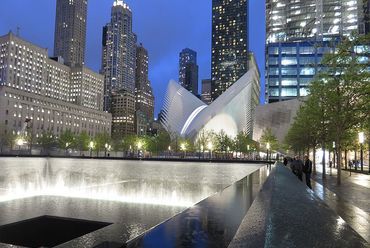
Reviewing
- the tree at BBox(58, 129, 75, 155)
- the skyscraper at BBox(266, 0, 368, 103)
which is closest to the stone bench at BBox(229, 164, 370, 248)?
the skyscraper at BBox(266, 0, 368, 103)

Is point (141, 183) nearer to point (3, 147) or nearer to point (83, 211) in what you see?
point (83, 211)

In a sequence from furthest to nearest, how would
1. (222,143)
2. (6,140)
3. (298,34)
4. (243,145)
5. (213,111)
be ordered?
(298,34) < (213,111) < (6,140) < (222,143) < (243,145)

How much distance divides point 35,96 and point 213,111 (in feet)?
237

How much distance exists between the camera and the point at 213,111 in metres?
108

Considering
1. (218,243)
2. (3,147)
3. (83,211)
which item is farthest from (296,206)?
(3,147)

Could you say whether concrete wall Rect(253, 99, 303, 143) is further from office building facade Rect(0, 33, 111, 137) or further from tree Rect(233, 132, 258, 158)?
office building facade Rect(0, 33, 111, 137)

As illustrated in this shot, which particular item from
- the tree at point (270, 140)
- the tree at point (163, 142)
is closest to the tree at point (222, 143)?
the tree at point (270, 140)

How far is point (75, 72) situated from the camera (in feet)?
633

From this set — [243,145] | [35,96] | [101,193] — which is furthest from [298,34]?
[101,193]

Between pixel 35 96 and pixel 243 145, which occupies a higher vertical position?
pixel 35 96

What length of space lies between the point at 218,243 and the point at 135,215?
11417 mm

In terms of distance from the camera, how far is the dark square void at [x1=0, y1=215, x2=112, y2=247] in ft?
38.0

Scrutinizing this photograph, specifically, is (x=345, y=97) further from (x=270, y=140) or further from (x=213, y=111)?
(x=213, y=111)

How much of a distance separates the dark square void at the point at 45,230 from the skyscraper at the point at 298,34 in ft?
356
